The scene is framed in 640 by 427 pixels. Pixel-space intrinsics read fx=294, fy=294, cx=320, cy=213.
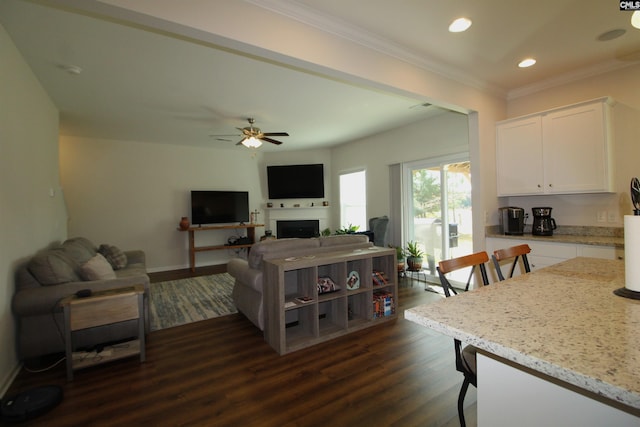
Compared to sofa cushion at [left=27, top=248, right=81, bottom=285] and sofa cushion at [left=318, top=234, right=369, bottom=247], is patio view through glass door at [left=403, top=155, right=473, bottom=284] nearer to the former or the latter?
sofa cushion at [left=318, top=234, right=369, bottom=247]

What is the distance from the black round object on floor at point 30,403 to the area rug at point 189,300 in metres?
1.23

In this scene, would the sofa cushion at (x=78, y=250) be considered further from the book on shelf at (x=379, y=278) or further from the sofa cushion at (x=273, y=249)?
the book on shelf at (x=379, y=278)

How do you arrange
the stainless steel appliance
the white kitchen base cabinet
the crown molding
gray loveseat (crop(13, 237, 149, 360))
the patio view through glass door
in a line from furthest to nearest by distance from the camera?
the patio view through glass door < the stainless steel appliance < gray loveseat (crop(13, 237, 149, 360)) < the crown molding < the white kitchen base cabinet

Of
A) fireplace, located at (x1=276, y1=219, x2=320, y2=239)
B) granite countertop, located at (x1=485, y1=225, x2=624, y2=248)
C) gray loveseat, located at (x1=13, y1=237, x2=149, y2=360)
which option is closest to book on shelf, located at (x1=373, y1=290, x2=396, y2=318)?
granite countertop, located at (x1=485, y1=225, x2=624, y2=248)

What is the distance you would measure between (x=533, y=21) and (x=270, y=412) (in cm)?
354

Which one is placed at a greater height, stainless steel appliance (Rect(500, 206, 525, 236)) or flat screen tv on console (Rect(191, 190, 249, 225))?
flat screen tv on console (Rect(191, 190, 249, 225))

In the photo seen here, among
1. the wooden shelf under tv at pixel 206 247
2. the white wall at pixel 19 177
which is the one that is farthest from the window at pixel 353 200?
the white wall at pixel 19 177

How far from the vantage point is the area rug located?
362 cm

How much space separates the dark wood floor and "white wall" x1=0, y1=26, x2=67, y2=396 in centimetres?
67

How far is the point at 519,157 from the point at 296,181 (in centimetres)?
493

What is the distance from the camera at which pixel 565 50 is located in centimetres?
284

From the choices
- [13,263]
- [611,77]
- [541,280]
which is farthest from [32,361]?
[611,77]

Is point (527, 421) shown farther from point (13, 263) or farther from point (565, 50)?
point (13, 263)

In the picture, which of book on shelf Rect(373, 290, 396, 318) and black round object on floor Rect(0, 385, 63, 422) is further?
book on shelf Rect(373, 290, 396, 318)
